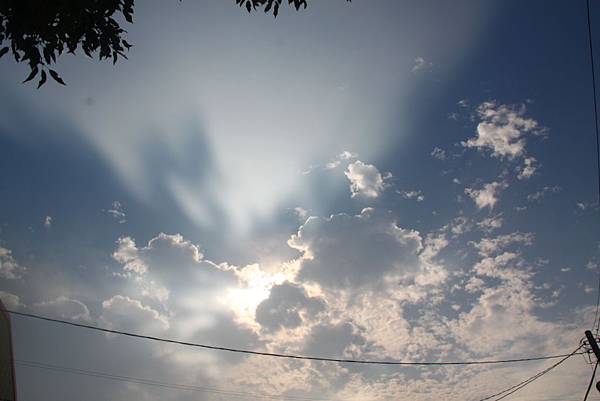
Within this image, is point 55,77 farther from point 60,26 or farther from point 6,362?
point 6,362

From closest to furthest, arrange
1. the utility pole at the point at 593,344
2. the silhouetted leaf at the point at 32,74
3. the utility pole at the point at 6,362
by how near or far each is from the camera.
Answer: the silhouetted leaf at the point at 32,74
the utility pole at the point at 6,362
the utility pole at the point at 593,344

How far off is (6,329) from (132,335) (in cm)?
579

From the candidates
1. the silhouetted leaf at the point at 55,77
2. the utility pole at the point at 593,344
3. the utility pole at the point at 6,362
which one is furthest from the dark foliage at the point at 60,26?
the utility pole at the point at 593,344

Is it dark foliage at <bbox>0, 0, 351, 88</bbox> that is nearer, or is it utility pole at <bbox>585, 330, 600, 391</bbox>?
dark foliage at <bbox>0, 0, 351, 88</bbox>

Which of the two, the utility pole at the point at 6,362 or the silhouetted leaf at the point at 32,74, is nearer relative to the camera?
the silhouetted leaf at the point at 32,74

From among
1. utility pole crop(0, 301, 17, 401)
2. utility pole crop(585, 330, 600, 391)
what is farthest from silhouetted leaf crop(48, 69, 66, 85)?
utility pole crop(585, 330, 600, 391)

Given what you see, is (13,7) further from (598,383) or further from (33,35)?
(598,383)

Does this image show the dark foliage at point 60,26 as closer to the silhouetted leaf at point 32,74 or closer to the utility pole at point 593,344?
the silhouetted leaf at point 32,74

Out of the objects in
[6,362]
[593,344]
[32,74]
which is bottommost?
[6,362]

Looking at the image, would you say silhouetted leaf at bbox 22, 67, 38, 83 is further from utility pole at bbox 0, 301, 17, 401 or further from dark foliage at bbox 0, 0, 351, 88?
utility pole at bbox 0, 301, 17, 401

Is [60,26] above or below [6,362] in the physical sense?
above

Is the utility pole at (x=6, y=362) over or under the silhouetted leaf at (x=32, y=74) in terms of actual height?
under

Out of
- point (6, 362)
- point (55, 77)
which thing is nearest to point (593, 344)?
point (55, 77)

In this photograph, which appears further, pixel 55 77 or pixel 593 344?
pixel 593 344
